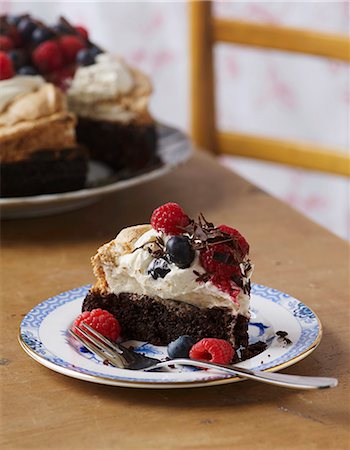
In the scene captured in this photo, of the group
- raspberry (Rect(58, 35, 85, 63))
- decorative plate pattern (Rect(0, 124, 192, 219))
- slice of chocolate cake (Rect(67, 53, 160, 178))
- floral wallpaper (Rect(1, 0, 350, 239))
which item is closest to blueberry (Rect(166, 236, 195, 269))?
decorative plate pattern (Rect(0, 124, 192, 219))

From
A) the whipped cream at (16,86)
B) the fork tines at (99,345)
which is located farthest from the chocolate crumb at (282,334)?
the whipped cream at (16,86)

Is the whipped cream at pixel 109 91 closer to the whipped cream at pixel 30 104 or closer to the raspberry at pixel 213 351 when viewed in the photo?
the whipped cream at pixel 30 104

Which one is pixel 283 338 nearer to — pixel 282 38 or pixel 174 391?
pixel 174 391

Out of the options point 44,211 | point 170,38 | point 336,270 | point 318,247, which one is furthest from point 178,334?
point 170,38

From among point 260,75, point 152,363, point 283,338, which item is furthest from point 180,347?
point 260,75

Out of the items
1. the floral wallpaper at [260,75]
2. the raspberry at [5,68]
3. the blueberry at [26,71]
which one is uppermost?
the raspberry at [5,68]

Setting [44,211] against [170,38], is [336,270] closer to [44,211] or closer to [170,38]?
[44,211]
